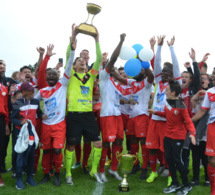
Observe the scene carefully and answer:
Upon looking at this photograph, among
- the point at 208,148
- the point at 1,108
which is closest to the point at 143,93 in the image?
the point at 208,148

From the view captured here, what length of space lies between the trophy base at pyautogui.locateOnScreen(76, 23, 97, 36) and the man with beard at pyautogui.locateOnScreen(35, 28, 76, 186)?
1.05 ft

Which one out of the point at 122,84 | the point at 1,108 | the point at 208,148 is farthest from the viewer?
the point at 122,84

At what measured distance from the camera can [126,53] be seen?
5180 millimetres

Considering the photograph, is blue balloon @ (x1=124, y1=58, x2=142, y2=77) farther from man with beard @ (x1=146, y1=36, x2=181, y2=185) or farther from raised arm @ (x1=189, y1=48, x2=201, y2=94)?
raised arm @ (x1=189, y1=48, x2=201, y2=94)

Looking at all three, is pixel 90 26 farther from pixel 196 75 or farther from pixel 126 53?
pixel 196 75

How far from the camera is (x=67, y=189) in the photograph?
4465 millimetres

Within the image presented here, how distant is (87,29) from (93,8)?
1.43 feet

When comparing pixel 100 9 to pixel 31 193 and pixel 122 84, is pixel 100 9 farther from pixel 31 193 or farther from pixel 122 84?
pixel 31 193

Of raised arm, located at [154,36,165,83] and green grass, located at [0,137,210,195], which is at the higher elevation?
raised arm, located at [154,36,165,83]

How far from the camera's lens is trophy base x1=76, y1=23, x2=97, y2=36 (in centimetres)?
486

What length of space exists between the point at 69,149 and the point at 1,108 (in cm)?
150

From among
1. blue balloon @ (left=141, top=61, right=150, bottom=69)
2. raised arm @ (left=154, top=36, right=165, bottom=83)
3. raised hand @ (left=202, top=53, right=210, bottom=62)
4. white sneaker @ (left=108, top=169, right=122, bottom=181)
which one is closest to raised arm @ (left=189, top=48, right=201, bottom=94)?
raised arm @ (left=154, top=36, right=165, bottom=83)

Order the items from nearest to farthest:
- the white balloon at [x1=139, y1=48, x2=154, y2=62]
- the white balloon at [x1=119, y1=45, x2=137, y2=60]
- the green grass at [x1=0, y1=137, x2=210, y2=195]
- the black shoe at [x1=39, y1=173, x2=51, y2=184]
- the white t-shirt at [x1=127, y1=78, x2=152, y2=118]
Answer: the green grass at [x1=0, y1=137, x2=210, y2=195]
the black shoe at [x1=39, y1=173, x2=51, y2=184]
the white balloon at [x1=139, y1=48, x2=154, y2=62]
the white balloon at [x1=119, y1=45, x2=137, y2=60]
the white t-shirt at [x1=127, y1=78, x2=152, y2=118]

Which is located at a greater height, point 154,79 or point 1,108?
point 154,79
